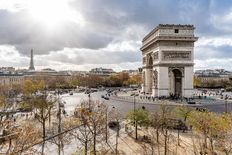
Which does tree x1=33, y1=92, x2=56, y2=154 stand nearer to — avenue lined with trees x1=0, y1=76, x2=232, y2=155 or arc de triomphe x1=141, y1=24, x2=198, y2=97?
avenue lined with trees x1=0, y1=76, x2=232, y2=155

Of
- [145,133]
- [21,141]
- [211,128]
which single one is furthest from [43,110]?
[21,141]

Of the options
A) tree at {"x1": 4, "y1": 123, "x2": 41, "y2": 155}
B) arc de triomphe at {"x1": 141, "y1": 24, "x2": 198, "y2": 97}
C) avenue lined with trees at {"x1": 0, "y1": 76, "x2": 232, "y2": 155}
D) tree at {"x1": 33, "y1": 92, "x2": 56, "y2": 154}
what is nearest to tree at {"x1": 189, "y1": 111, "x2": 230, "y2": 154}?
avenue lined with trees at {"x1": 0, "y1": 76, "x2": 232, "y2": 155}

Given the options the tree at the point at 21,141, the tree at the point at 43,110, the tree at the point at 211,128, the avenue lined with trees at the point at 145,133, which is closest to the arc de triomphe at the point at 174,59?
the avenue lined with trees at the point at 145,133

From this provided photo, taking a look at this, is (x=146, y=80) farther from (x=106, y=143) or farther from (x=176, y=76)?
(x=106, y=143)

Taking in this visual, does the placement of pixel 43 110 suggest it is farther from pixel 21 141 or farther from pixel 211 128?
pixel 21 141

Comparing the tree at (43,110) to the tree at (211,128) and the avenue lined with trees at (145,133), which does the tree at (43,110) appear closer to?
the avenue lined with trees at (145,133)

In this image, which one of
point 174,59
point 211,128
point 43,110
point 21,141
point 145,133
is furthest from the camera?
point 174,59

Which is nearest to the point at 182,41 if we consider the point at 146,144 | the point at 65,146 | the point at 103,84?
the point at 146,144

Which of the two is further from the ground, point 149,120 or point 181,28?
point 181,28
